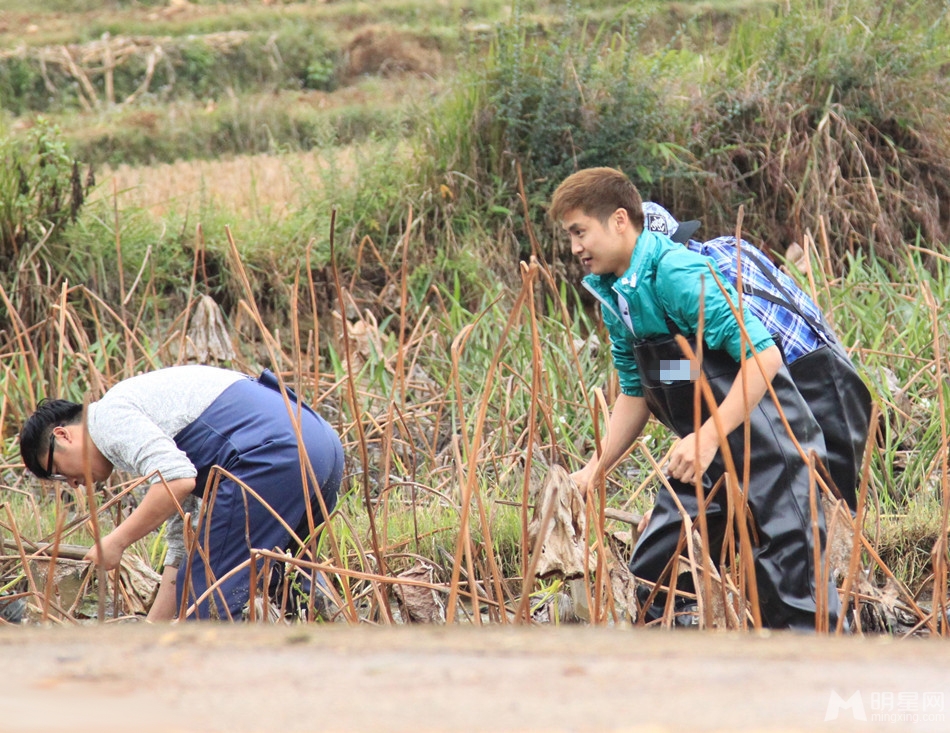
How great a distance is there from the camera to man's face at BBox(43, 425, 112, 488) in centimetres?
262

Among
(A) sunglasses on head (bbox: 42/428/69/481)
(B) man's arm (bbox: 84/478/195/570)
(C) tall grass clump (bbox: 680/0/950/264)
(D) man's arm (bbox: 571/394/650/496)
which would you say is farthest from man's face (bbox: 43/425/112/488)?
(C) tall grass clump (bbox: 680/0/950/264)

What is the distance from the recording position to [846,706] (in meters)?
0.97

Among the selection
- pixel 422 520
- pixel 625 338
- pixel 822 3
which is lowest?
pixel 422 520

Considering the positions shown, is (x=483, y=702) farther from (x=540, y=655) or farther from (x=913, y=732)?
(x=913, y=732)

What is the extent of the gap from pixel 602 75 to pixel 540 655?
470 centimetres

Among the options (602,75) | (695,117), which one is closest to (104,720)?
(602,75)

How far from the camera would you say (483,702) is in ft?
3.16

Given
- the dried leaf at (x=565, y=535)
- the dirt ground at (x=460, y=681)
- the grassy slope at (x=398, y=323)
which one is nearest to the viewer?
the dirt ground at (x=460, y=681)

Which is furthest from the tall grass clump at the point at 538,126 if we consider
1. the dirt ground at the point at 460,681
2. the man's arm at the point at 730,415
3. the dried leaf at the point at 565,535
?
the dirt ground at the point at 460,681

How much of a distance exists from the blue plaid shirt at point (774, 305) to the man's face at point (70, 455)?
→ 4.78 feet

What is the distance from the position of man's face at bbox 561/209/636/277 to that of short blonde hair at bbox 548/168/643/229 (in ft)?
0.04

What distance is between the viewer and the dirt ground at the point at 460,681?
3.04 ft

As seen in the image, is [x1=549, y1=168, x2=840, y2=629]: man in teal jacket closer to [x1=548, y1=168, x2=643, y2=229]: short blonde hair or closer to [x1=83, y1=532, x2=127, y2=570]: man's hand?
[x1=548, y1=168, x2=643, y2=229]: short blonde hair

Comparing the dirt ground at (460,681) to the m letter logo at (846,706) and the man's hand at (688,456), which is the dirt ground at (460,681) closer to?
the m letter logo at (846,706)
